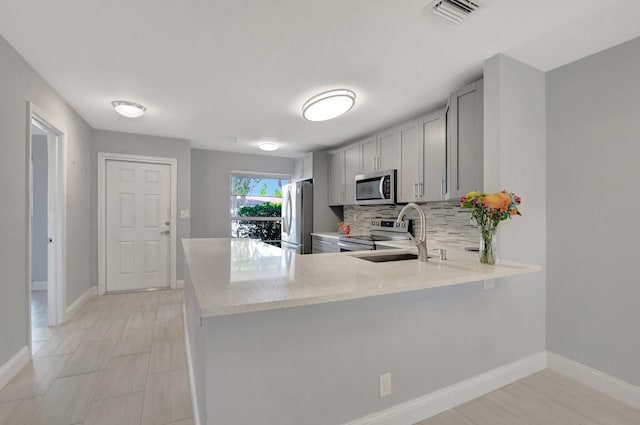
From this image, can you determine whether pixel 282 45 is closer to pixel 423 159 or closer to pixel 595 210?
pixel 423 159

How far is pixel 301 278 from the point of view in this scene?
4.22ft

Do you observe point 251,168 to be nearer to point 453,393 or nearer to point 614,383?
point 453,393

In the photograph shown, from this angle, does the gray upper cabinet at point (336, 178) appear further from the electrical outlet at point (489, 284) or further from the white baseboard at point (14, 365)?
the white baseboard at point (14, 365)

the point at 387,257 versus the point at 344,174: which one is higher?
the point at 344,174

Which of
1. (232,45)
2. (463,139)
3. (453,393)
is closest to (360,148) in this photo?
(463,139)

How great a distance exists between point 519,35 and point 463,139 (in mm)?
767

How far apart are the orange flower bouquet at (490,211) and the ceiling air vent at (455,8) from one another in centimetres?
101

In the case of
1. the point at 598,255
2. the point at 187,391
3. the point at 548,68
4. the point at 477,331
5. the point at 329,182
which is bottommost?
the point at 187,391

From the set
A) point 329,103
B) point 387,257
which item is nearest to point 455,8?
point 329,103

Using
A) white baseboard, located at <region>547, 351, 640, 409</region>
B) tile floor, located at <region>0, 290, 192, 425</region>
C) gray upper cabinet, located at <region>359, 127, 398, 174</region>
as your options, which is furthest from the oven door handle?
tile floor, located at <region>0, 290, 192, 425</region>

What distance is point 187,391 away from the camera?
1960 millimetres

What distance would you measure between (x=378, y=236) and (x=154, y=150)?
3.49 metres

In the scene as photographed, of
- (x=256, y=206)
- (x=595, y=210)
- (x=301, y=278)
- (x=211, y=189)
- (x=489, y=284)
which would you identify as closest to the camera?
(x=301, y=278)

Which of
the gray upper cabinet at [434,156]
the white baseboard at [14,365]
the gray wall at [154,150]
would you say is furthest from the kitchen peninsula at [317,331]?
the gray wall at [154,150]
